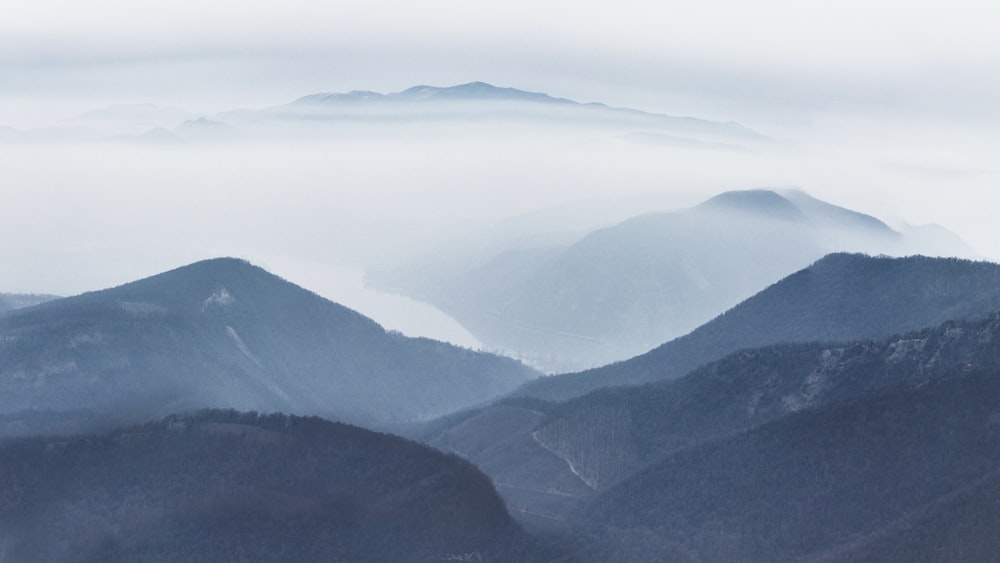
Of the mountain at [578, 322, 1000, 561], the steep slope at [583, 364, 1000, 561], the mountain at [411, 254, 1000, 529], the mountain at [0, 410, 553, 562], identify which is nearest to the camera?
the mountain at [0, 410, 553, 562]

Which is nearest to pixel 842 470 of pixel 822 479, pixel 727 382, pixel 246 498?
pixel 822 479

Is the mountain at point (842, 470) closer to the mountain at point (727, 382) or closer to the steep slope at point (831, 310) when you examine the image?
the mountain at point (727, 382)

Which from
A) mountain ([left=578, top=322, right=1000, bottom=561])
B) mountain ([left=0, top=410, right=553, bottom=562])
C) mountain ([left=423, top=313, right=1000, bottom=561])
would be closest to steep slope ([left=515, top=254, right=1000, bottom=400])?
mountain ([left=423, top=313, right=1000, bottom=561])

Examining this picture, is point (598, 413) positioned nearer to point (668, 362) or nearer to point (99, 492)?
point (668, 362)

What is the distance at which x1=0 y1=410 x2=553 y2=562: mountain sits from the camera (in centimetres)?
11594

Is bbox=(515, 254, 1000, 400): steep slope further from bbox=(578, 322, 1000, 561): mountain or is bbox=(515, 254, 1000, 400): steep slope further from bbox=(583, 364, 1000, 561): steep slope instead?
bbox=(583, 364, 1000, 561): steep slope

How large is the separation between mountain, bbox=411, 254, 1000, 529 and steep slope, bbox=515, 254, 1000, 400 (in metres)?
0.16

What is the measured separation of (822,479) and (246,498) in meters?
39.1

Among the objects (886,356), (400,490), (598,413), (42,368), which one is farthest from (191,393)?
(886,356)

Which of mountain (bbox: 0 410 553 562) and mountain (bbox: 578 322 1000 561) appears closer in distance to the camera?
mountain (bbox: 0 410 553 562)

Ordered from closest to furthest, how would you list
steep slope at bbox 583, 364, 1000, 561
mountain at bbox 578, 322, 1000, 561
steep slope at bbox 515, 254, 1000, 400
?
mountain at bbox 578, 322, 1000, 561, steep slope at bbox 583, 364, 1000, 561, steep slope at bbox 515, 254, 1000, 400

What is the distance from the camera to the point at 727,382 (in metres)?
157

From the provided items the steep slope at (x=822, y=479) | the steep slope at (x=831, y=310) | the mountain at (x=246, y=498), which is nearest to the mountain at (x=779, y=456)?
the steep slope at (x=822, y=479)

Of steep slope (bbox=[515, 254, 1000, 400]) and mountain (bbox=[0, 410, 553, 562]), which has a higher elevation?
steep slope (bbox=[515, 254, 1000, 400])
